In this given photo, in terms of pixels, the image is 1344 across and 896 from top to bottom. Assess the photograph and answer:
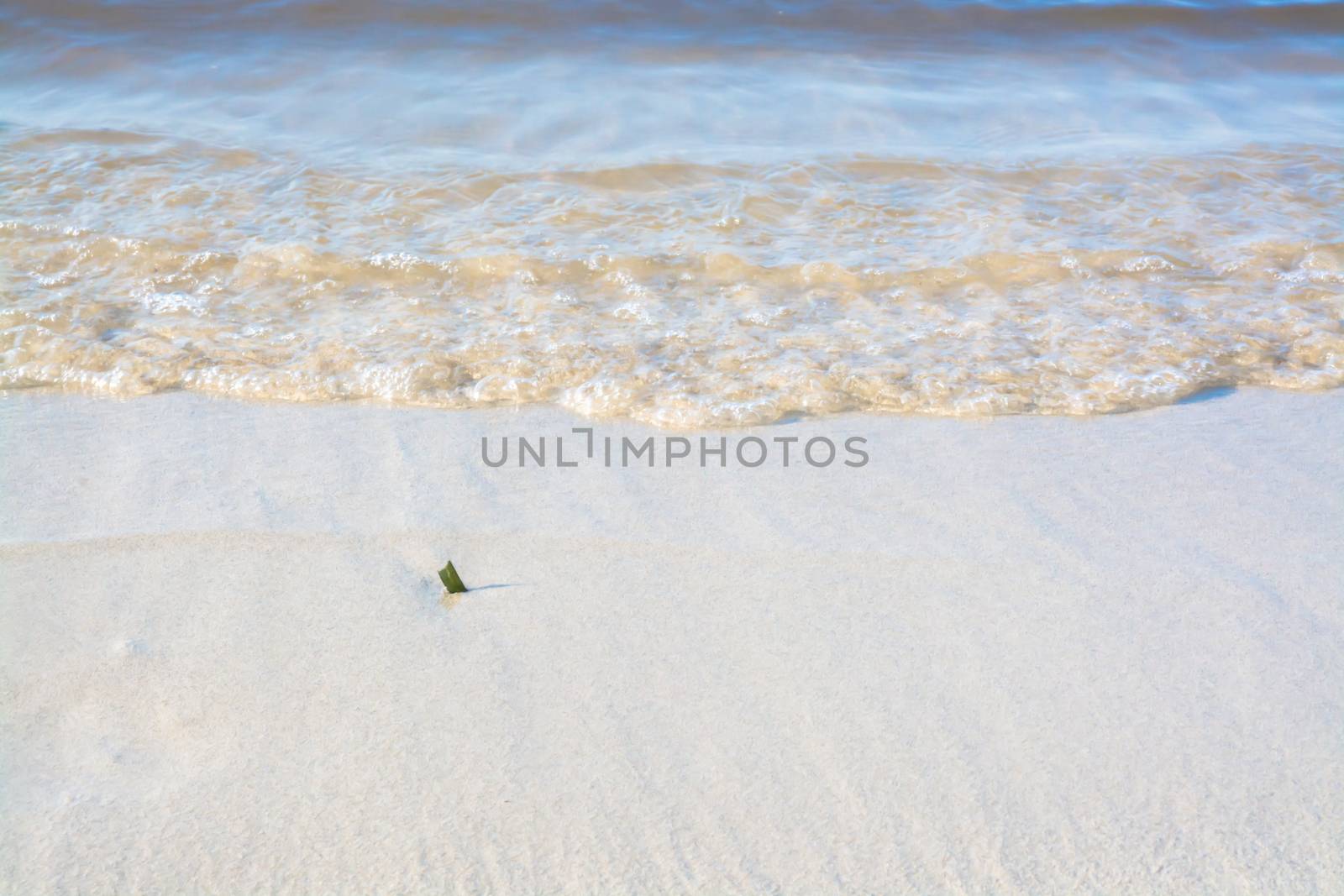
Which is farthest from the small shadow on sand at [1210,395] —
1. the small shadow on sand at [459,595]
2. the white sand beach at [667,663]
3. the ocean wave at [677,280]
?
the small shadow on sand at [459,595]

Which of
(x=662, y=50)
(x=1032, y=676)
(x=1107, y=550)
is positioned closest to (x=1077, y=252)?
(x=1107, y=550)

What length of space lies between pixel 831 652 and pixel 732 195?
2577 mm

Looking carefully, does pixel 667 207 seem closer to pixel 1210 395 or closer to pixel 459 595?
pixel 1210 395

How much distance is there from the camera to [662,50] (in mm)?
6008

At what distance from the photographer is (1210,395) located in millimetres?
2738

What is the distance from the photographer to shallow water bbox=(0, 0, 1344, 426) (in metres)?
2.83

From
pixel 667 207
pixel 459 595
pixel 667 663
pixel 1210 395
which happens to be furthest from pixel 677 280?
pixel 667 663

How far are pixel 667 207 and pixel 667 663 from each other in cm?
249

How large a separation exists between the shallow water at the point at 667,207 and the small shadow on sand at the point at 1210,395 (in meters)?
0.05

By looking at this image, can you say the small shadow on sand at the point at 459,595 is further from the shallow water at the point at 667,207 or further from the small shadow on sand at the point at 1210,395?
the small shadow on sand at the point at 1210,395

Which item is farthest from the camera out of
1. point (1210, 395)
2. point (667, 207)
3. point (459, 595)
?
point (667, 207)

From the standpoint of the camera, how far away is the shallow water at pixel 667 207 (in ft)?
9.29

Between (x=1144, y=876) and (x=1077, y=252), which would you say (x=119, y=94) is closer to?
(x=1077, y=252)

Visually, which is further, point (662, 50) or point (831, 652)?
point (662, 50)
